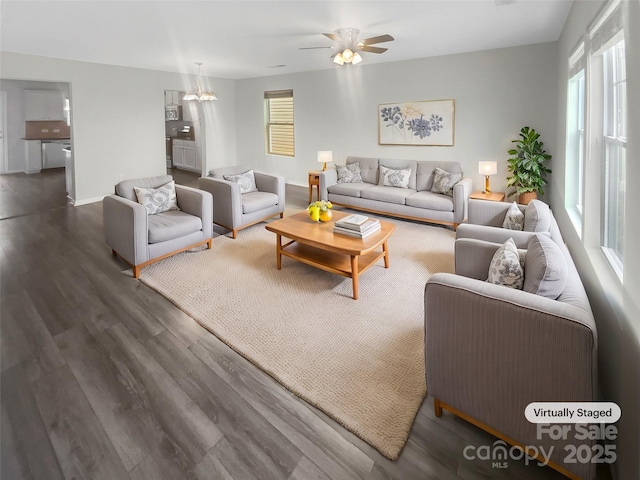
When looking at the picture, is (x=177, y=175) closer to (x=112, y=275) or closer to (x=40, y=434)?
(x=112, y=275)

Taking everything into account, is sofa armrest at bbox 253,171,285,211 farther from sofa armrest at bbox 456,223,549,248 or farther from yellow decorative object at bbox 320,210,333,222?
sofa armrest at bbox 456,223,549,248

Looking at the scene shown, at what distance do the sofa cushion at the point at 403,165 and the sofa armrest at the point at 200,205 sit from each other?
9.98 ft

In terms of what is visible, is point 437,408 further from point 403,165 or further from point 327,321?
point 403,165

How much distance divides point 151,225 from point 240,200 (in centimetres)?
125

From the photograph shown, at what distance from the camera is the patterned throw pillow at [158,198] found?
3848mm

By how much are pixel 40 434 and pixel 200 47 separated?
5077 mm

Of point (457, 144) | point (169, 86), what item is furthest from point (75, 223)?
point (457, 144)

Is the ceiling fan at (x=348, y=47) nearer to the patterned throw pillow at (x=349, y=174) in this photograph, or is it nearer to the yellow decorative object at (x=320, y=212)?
the yellow decorative object at (x=320, y=212)

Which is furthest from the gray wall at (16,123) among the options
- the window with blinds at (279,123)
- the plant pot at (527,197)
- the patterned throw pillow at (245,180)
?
the plant pot at (527,197)

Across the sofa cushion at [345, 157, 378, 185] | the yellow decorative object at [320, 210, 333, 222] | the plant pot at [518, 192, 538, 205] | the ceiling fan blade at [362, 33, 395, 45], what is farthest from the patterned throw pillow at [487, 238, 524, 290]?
the sofa cushion at [345, 157, 378, 185]

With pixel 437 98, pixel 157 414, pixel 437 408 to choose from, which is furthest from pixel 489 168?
pixel 157 414

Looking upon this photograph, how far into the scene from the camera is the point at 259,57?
19.1ft

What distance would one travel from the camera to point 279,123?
8227mm

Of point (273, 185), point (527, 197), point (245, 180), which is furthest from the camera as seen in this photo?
point (273, 185)
